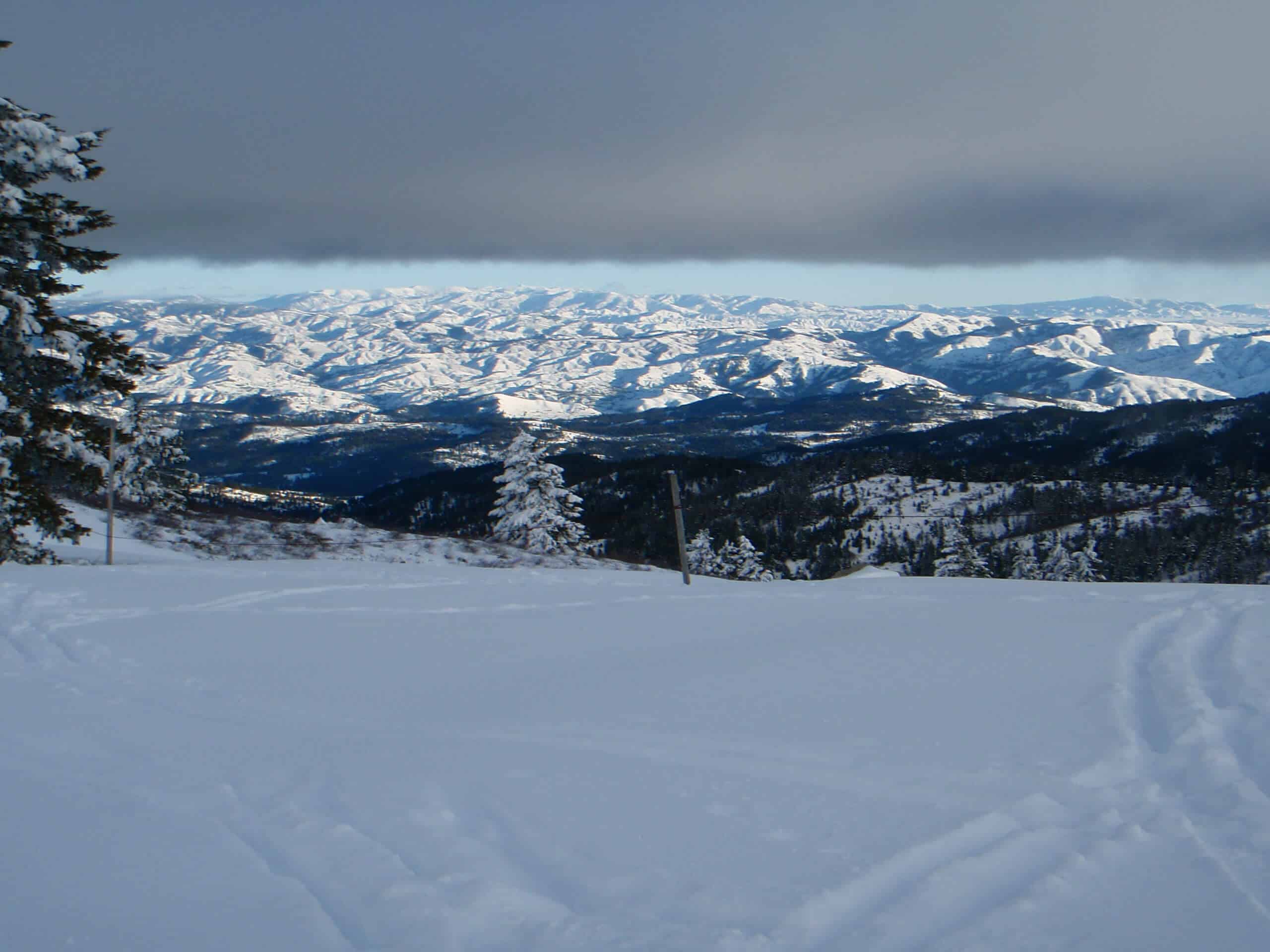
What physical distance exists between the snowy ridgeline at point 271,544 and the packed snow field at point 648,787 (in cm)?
1699

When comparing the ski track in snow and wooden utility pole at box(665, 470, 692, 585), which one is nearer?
the ski track in snow

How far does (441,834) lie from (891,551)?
157 meters

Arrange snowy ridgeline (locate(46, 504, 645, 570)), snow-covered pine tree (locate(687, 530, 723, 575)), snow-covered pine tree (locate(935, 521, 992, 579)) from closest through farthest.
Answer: snowy ridgeline (locate(46, 504, 645, 570)) → snow-covered pine tree (locate(687, 530, 723, 575)) → snow-covered pine tree (locate(935, 521, 992, 579))

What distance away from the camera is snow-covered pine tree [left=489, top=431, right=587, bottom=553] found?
173ft

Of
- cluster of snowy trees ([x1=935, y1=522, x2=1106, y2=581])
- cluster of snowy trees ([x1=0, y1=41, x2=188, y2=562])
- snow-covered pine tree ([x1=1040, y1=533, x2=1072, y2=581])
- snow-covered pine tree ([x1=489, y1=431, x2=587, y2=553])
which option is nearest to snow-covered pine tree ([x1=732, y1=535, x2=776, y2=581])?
cluster of snowy trees ([x1=935, y1=522, x2=1106, y2=581])

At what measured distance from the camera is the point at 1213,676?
795 cm

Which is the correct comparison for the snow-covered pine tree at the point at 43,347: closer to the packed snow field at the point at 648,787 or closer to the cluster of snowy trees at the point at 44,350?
the cluster of snowy trees at the point at 44,350

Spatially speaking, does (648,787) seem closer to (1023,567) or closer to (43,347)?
(43,347)

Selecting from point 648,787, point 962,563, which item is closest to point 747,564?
point 962,563

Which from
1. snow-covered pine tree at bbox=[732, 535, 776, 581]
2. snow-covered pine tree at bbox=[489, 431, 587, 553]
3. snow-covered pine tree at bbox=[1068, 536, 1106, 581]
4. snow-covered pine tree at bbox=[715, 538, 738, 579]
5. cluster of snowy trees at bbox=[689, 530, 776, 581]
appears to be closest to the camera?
snow-covered pine tree at bbox=[489, 431, 587, 553]

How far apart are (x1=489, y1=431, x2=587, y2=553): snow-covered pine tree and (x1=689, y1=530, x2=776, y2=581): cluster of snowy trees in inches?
624

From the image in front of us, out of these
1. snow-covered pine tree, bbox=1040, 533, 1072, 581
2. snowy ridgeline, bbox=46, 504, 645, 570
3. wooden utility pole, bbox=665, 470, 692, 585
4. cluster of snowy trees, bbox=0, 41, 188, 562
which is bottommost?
snow-covered pine tree, bbox=1040, 533, 1072, 581

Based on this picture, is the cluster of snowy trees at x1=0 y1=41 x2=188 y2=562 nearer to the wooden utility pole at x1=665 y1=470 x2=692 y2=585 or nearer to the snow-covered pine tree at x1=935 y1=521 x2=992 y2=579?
the wooden utility pole at x1=665 y1=470 x2=692 y2=585

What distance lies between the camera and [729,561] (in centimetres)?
7206
